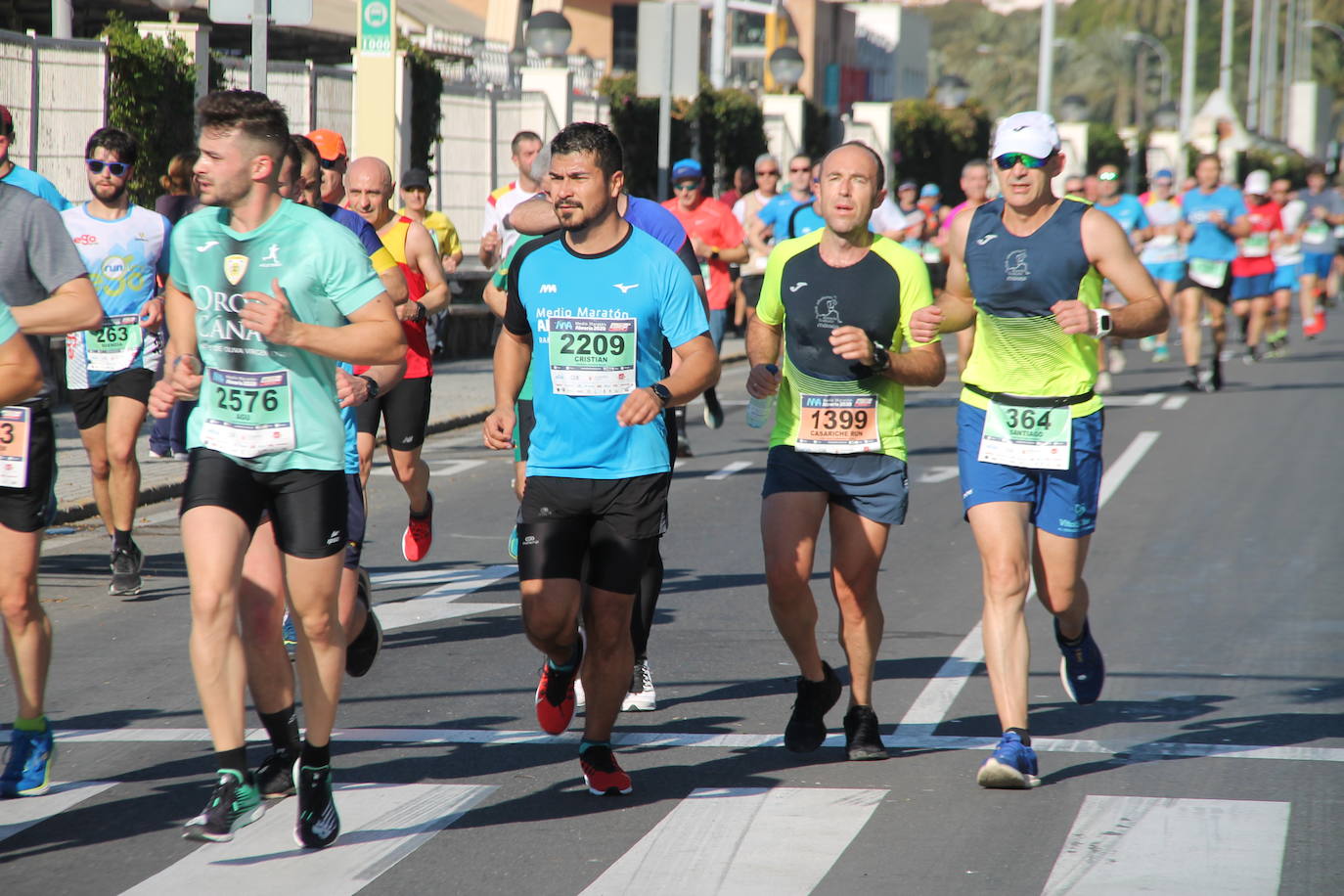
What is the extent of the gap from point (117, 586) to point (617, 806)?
4.02m

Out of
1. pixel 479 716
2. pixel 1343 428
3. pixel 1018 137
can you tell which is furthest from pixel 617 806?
pixel 1343 428

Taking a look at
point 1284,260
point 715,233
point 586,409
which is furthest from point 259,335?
point 1284,260

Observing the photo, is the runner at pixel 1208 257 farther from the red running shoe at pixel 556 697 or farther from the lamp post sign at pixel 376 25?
the red running shoe at pixel 556 697

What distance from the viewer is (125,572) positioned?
889 cm

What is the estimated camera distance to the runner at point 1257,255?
2220 centimetres

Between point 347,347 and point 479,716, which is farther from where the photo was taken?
point 479,716

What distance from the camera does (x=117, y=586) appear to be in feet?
29.1

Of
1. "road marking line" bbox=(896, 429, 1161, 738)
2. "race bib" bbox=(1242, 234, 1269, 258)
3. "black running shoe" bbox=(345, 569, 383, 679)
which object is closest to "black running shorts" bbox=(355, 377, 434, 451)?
"black running shoe" bbox=(345, 569, 383, 679)

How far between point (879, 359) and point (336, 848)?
221cm

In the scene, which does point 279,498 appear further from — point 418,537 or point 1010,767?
point 418,537

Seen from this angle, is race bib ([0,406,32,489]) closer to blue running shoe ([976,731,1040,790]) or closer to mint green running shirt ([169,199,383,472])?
mint green running shirt ([169,199,383,472])

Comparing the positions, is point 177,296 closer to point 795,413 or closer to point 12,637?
point 12,637

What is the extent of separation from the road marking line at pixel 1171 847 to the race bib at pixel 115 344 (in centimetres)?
510

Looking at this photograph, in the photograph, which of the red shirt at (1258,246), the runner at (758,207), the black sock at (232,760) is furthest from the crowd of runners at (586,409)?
the red shirt at (1258,246)
